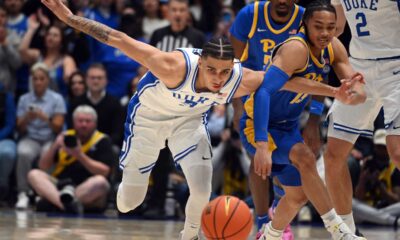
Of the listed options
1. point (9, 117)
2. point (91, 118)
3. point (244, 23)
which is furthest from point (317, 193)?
point (9, 117)

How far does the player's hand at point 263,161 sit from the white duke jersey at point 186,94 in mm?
521

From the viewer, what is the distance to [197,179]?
23.8ft

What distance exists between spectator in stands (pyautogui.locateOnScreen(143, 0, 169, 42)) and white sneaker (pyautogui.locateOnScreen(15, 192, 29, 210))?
2914 mm

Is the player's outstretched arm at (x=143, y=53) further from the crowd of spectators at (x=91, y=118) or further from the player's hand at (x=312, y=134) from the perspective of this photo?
the crowd of spectators at (x=91, y=118)

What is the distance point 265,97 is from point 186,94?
593mm

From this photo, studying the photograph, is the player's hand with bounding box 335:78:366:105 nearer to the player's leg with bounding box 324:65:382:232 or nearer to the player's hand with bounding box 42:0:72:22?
the player's leg with bounding box 324:65:382:232

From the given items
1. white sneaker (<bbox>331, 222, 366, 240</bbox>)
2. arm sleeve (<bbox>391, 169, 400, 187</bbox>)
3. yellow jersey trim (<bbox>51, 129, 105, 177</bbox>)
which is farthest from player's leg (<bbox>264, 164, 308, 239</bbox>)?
yellow jersey trim (<bbox>51, 129, 105, 177</bbox>)

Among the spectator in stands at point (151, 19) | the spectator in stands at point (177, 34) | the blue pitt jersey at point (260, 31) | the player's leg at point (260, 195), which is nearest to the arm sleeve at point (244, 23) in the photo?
the blue pitt jersey at point (260, 31)

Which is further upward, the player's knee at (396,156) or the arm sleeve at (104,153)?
the player's knee at (396,156)

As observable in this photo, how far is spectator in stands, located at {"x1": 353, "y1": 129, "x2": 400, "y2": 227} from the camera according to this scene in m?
10.9

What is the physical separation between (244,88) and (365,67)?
1247 mm

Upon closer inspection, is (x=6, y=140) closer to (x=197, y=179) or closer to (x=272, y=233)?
(x=197, y=179)

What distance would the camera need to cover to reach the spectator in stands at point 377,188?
10938mm

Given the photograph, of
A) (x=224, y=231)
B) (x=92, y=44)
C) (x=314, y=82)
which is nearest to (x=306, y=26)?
(x=314, y=82)
